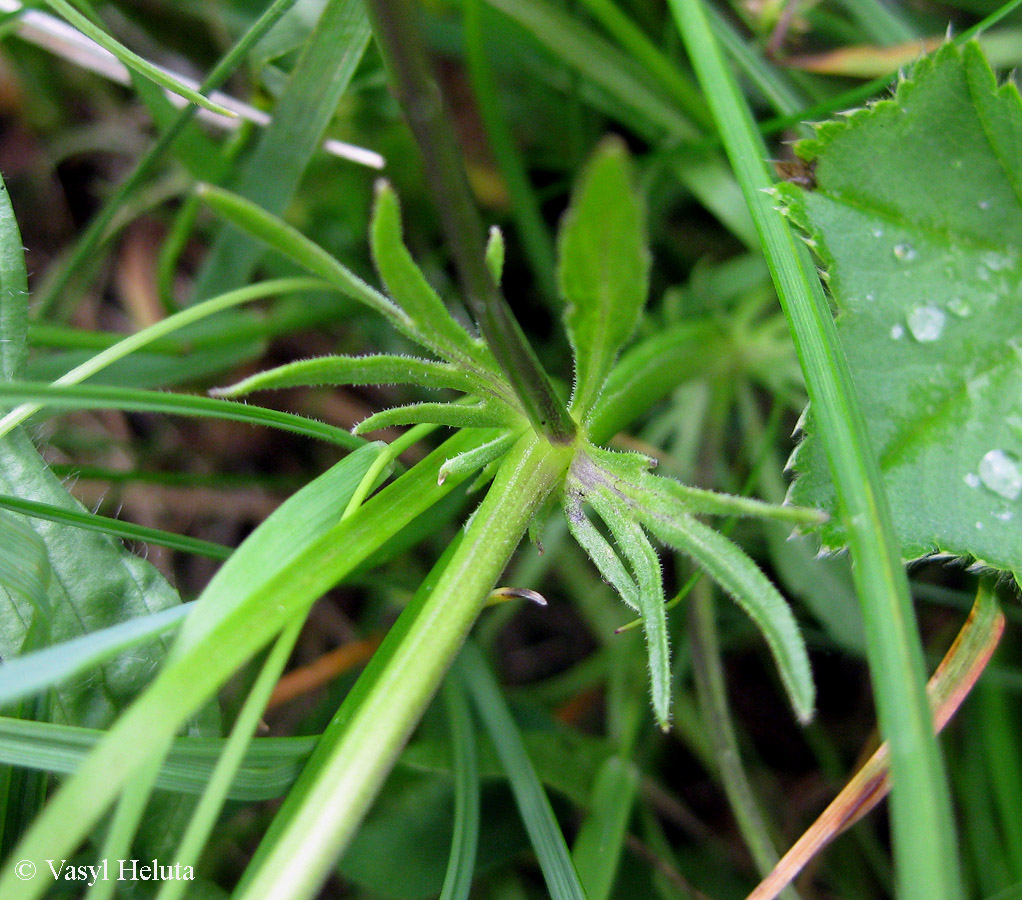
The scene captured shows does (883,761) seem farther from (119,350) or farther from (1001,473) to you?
(119,350)

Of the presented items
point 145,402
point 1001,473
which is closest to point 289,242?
point 145,402

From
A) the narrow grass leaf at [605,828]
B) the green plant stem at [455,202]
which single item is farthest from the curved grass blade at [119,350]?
the narrow grass leaf at [605,828]

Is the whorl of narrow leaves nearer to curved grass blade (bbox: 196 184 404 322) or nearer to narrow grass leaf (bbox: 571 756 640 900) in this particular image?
curved grass blade (bbox: 196 184 404 322)

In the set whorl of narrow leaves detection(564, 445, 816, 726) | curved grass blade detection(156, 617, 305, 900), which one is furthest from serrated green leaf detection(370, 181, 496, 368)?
curved grass blade detection(156, 617, 305, 900)

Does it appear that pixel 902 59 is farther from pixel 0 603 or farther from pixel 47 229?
pixel 47 229

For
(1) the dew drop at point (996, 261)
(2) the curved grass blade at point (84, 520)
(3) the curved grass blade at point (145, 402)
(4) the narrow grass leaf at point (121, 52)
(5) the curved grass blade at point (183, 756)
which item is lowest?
(5) the curved grass blade at point (183, 756)

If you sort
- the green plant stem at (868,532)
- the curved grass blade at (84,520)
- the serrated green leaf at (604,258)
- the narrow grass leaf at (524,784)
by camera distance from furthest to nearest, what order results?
the narrow grass leaf at (524,784)
the curved grass blade at (84,520)
the green plant stem at (868,532)
the serrated green leaf at (604,258)

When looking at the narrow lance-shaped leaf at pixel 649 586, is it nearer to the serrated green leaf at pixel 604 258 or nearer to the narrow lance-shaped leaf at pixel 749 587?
the narrow lance-shaped leaf at pixel 749 587
